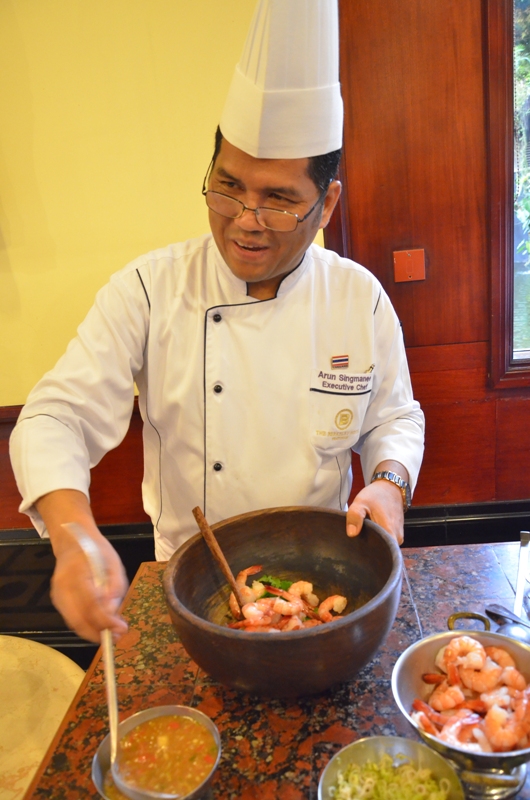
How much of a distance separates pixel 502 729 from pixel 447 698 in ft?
0.34

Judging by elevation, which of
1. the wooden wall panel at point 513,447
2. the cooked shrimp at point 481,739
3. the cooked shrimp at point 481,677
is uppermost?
the cooked shrimp at point 481,677

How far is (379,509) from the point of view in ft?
4.74

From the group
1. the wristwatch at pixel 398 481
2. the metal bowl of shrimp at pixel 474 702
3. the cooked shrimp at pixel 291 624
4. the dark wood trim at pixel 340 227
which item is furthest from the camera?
the dark wood trim at pixel 340 227

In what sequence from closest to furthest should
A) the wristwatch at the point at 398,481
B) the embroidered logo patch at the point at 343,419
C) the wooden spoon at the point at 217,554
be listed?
the wooden spoon at the point at 217,554
the wristwatch at the point at 398,481
the embroidered logo patch at the point at 343,419

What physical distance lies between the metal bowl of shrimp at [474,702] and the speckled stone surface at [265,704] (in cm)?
9

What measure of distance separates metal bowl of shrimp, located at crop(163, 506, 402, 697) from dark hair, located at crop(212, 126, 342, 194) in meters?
0.84

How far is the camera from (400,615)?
136cm

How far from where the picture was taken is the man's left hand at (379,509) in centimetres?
133

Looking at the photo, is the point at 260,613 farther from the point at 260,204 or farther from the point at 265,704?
the point at 260,204

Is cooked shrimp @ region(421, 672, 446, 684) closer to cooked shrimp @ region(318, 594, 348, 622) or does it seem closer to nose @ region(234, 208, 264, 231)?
cooked shrimp @ region(318, 594, 348, 622)

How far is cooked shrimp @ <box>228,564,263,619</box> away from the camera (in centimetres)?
129

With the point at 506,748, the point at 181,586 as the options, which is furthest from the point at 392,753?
the point at 181,586

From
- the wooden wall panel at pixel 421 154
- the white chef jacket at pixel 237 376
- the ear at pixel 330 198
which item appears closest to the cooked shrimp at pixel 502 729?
the white chef jacket at pixel 237 376

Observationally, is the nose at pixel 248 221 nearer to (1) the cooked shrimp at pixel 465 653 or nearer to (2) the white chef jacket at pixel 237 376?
(2) the white chef jacket at pixel 237 376
